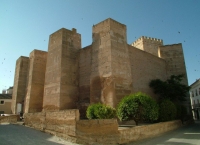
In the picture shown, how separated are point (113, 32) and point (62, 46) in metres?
4.67

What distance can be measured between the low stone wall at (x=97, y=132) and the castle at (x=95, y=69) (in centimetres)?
372

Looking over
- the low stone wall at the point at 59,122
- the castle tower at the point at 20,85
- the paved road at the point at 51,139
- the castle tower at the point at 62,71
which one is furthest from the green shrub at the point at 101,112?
the castle tower at the point at 20,85

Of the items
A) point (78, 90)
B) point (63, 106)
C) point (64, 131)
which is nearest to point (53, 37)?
point (78, 90)

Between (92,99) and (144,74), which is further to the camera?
(144,74)

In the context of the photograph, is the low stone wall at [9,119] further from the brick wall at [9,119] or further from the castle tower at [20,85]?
the castle tower at [20,85]

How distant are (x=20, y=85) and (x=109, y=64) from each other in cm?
1363

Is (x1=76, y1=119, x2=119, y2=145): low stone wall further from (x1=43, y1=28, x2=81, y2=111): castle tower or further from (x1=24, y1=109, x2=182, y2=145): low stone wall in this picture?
(x1=43, y1=28, x2=81, y2=111): castle tower

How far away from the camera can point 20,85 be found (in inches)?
810

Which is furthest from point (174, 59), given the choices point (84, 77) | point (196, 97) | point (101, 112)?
point (101, 112)

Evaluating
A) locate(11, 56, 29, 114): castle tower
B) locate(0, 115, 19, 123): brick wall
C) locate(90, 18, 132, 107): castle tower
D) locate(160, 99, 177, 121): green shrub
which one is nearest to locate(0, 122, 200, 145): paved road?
locate(160, 99, 177, 121): green shrub

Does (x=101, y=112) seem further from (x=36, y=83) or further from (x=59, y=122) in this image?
(x=36, y=83)

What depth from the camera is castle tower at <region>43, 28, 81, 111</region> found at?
44.9 ft

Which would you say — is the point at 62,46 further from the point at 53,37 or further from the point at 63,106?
the point at 63,106

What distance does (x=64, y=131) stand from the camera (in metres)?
8.07
